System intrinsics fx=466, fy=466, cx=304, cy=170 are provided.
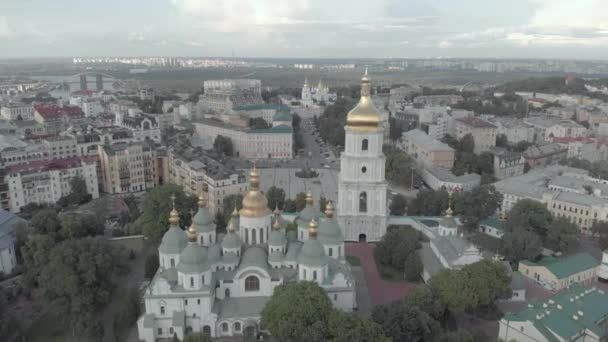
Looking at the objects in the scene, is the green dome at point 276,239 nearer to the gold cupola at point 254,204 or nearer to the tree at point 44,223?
the gold cupola at point 254,204

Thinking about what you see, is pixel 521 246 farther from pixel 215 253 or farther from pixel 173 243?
pixel 173 243

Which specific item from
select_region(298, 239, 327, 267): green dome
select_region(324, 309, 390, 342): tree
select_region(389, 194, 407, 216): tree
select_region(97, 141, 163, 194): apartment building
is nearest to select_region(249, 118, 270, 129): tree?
select_region(97, 141, 163, 194): apartment building

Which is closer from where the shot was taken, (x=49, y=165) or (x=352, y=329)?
(x=352, y=329)

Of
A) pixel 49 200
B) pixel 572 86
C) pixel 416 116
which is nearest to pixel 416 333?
pixel 49 200

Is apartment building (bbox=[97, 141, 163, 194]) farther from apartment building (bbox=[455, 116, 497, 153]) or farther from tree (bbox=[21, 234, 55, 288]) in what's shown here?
apartment building (bbox=[455, 116, 497, 153])

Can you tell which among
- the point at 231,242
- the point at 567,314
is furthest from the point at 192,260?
the point at 567,314

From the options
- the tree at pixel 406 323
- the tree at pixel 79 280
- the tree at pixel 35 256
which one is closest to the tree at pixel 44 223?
the tree at pixel 35 256

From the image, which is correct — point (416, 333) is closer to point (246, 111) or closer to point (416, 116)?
point (416, 116)

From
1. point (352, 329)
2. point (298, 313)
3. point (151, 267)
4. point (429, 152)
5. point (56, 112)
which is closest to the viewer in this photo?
point (352, 329)
